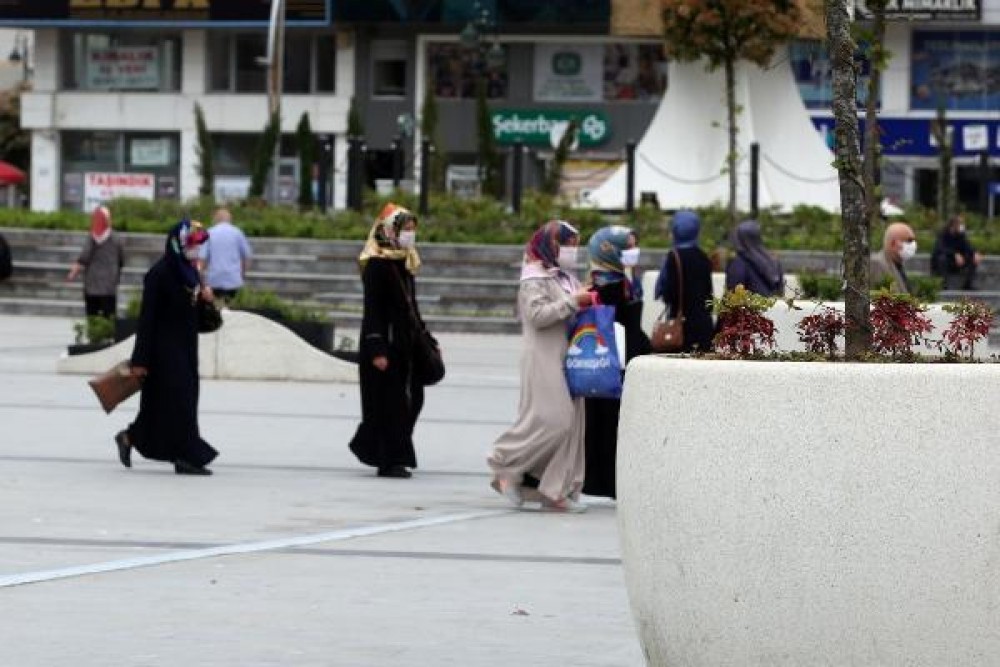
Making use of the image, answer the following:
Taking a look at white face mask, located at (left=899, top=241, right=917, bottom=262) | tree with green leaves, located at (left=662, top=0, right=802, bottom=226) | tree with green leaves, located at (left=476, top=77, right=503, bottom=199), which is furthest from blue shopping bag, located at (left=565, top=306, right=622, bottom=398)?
tree with green leaves, located at (left=476, top=77, right=503, bottom=199)

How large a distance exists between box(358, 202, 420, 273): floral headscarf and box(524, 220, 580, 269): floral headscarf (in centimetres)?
177

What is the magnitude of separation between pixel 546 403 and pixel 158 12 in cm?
6094

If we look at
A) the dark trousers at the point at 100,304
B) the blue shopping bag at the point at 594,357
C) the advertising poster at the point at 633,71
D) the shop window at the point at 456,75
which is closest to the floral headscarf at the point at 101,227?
the dark trousers at the point at 100,304

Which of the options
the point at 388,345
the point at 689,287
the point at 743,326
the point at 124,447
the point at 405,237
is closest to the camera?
the point at 743,326

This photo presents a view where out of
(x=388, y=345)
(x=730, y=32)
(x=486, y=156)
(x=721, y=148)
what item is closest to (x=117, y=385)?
(x=388, y=345)

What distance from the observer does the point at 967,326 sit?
24.6 ft

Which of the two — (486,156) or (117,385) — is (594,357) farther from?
(486,156)

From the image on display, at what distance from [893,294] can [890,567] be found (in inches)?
49.6

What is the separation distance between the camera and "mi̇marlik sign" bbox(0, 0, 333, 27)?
71.8m

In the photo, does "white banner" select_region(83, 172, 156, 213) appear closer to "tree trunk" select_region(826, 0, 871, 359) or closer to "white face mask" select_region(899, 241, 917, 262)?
"white face mask" select_region(899, 241, 917, 262)

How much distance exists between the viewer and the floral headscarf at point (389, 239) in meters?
15.6

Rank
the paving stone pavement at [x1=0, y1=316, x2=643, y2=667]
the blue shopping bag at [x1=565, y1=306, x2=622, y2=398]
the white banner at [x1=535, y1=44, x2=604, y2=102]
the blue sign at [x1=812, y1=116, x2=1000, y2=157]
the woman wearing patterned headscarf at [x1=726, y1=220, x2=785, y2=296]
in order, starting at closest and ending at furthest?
the paving stone pavement at [x1=0, y1=316, x2=643, y2=667], the blue shopping bag at [x1=565, y1=306, x2=622, y2=398], the woman wearing patterned headscarf at [x1=726, y1=220, x2=785, y2=296], the blue sign at [x1=812, y1=116, x2=1000, y2=157], the white banner at [x1=535, y1=44, x2=604, y2=102]

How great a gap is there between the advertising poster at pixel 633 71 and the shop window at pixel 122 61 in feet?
40.7

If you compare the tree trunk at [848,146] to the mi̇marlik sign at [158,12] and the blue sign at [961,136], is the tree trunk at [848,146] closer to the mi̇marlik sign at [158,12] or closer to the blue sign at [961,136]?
the blue sign at [961,136]
